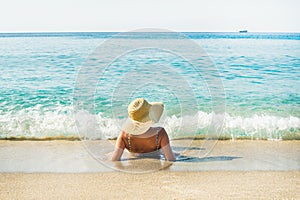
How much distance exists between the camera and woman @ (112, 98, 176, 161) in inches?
168

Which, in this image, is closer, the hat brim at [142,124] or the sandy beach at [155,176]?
the sandy beach at [155,176]

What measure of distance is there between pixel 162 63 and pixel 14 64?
629cm

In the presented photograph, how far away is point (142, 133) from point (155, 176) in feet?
2.06

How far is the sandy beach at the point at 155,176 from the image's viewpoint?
11.2 feet

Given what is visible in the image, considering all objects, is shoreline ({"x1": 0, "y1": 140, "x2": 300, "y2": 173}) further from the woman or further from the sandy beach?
the woman

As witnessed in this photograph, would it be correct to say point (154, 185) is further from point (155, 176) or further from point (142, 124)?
point (142, 124)

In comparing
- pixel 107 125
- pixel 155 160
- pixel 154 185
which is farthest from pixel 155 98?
pixel 154 185

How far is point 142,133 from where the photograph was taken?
432 centimetres

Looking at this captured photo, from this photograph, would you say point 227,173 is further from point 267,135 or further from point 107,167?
point 267,135

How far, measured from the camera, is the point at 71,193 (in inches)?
135

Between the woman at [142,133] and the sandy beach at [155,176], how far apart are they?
24 centimetres

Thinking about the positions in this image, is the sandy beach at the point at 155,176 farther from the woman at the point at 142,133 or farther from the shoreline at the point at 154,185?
the woman at the point at 142,133

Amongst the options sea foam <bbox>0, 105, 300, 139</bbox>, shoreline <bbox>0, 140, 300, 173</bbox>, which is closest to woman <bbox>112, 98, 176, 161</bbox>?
shoreline <bbox>0, 140, 300, 173</bbox>

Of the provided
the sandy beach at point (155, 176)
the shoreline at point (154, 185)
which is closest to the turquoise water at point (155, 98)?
the sandy beach at point (155, 176)
